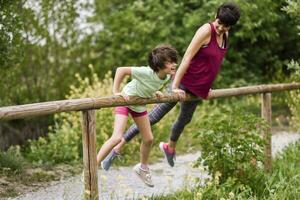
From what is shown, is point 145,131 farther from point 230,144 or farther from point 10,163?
point 10,163

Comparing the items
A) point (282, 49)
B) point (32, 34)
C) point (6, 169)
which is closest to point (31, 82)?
point (32, 34)

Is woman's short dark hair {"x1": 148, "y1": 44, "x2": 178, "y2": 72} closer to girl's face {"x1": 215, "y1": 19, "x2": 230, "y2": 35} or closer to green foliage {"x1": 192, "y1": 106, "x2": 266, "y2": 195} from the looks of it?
girl's face {"x1": 215, "y1": 19, "x2": 230, "y2": 35}

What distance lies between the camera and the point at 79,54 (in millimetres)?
10258

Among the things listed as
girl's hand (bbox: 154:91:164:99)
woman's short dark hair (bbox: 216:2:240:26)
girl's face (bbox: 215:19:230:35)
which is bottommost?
girl's hand (bbox: 154:91:164:99)

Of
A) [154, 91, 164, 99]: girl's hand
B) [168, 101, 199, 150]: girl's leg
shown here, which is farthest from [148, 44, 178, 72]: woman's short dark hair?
[168, 101, 199, 150]: girl's leg

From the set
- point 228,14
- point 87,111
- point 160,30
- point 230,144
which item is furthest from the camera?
point 160,30

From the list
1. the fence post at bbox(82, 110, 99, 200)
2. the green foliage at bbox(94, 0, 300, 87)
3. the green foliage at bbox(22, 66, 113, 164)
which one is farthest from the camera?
the green foliage at bbox(94, 0, 300, 87)

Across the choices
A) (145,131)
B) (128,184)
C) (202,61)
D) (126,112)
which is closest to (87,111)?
(126,112)

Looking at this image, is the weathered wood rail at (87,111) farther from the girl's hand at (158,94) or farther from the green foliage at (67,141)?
the green foliage at (67,141)

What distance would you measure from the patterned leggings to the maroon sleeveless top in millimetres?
251

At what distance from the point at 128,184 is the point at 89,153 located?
1.88 meters

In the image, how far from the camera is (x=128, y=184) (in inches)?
239

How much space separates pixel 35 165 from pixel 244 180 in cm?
238

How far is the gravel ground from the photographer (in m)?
5.23
